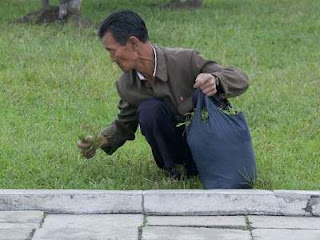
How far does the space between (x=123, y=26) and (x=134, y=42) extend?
114mm

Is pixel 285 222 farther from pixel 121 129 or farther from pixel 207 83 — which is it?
pixel 121 129

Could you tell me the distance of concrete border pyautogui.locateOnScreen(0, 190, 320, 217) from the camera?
196 inches

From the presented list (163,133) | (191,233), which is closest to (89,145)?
(163,133)

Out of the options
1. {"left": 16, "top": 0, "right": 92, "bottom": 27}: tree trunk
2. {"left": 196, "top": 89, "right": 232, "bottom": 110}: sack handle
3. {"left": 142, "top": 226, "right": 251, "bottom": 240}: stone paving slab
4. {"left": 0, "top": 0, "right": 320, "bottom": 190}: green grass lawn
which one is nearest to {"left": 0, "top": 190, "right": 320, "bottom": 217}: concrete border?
{"left": 142, "top": 226, "right": 251, "bottom": 240}: stone paving slab

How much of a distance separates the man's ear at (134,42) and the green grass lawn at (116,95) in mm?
819

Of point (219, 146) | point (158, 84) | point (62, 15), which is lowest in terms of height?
point (62, 15)

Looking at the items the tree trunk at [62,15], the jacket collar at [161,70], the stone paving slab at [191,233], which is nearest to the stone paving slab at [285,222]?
the stone paving slab at [191,233]

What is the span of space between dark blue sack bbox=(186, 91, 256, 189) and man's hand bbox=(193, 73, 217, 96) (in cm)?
11

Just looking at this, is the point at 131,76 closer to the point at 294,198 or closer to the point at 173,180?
the point at 173,180

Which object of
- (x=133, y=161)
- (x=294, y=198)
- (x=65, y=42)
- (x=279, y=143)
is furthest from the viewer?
(x=65, y=42)

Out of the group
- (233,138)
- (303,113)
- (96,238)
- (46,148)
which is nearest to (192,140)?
(233,138)

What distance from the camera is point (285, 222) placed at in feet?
15.9

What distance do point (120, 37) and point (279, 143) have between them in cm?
184

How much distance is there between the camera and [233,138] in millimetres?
5242
